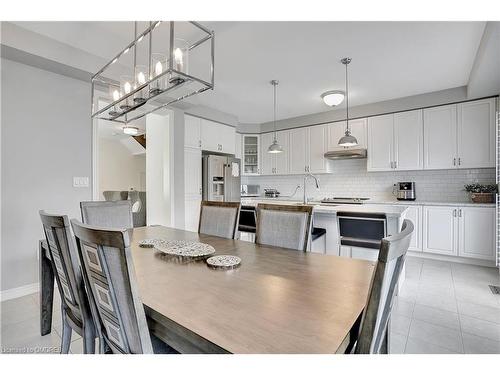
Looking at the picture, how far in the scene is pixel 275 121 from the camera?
569cm

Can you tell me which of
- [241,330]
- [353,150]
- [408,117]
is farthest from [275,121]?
[241,330]

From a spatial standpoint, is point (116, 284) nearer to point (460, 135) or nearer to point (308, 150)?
point (460, 135)

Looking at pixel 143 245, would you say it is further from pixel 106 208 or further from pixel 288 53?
pixel 288 53

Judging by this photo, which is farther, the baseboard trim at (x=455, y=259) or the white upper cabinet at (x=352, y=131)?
the white upper cabinet at (x=352, y=131)

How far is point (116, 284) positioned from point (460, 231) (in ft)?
14.2

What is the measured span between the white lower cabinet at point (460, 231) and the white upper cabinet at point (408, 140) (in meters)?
0.76

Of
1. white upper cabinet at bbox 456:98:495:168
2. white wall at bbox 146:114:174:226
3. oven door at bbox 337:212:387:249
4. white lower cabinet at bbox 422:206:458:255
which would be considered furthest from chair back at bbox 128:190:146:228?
white upper cabinet at bbox 456:98:495:168

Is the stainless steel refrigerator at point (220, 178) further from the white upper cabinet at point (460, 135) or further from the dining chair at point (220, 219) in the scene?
the white upper cabinet at point (460, 135)

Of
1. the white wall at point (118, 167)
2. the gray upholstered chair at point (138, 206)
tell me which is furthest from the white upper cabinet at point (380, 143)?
the white wall at point (118, 167)

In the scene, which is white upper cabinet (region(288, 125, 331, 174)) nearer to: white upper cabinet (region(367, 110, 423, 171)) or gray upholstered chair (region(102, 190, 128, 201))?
white upper cabinet (region(367, 110, 423, 171))

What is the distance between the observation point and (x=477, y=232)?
3.50 m

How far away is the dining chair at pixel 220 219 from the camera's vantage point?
2207mm

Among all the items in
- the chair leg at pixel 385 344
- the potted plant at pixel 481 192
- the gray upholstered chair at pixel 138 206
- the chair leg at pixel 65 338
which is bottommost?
the chair leg at pixel 65 338
